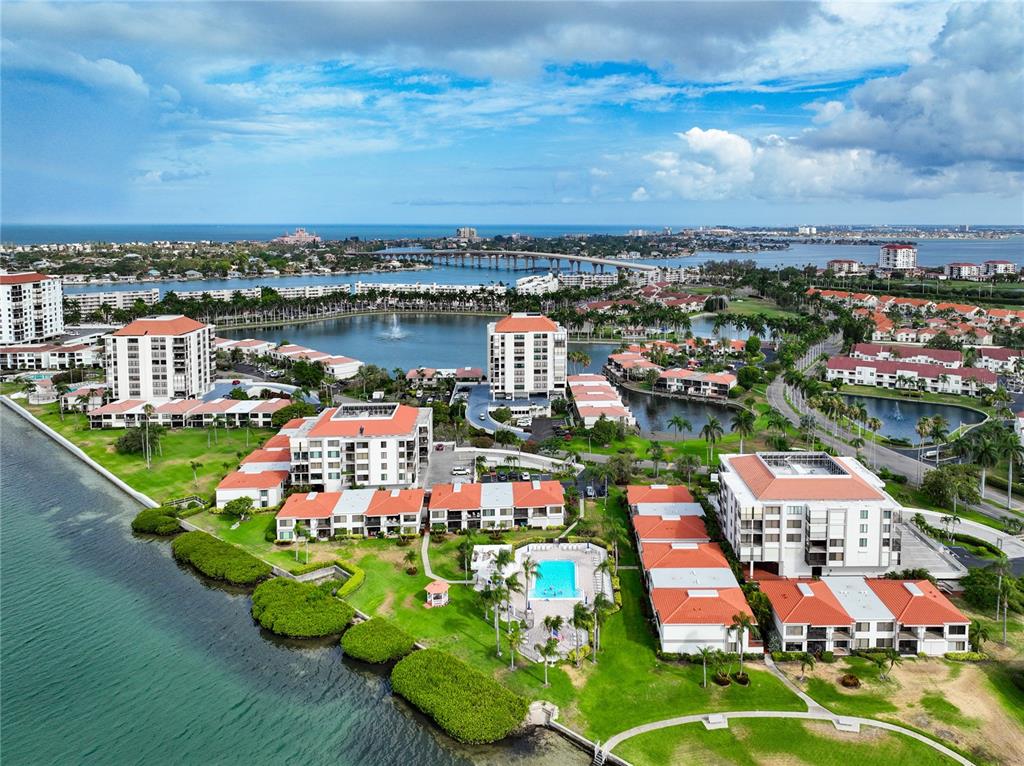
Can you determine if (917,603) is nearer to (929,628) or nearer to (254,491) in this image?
(929,628)

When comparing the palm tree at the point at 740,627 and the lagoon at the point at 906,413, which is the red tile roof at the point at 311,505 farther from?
the lagoon at the point at 906,413

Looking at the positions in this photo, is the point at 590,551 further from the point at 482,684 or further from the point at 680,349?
the point at 680,349

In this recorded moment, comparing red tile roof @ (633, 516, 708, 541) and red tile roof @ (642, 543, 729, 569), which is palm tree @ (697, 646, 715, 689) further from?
red tile roof @ (633, 516, 708, 541)

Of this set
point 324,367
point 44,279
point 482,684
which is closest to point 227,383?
point 324,367

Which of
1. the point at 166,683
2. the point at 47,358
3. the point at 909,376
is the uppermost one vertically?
the point at 47,358

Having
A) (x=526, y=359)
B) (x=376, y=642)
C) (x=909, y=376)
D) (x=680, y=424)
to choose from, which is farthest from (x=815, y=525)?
(x=909, y=376)

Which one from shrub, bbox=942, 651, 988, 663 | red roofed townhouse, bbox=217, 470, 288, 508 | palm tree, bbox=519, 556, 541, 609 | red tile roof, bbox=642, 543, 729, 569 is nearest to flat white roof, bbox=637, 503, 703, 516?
red tile roof, bbox=642, 543, 729, 569

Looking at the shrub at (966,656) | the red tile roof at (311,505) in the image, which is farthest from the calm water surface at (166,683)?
the shrub at (966,656)

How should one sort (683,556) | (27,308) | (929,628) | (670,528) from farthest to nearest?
1. (27,308)
2. (670,528)
3. (683,556)
4. (929,628)
